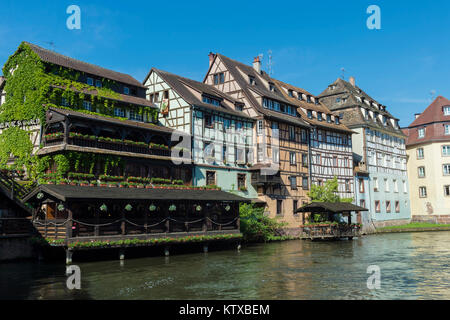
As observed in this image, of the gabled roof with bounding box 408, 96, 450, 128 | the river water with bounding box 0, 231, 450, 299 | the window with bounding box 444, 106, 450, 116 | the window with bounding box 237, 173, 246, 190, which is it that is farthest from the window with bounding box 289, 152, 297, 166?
the window with bounding box 444, 106, 450, 116

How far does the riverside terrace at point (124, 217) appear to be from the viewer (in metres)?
24.3

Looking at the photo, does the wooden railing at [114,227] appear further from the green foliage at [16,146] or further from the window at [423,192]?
the window at [423,192]

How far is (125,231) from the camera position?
26484mm

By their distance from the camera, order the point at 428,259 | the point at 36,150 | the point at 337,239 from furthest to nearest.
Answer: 1. the point at 337,239
2. the point at 36,150
3. the point at 428,259

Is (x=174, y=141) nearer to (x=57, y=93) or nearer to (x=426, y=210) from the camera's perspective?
(x=57, y=93)

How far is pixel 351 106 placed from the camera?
5734cm

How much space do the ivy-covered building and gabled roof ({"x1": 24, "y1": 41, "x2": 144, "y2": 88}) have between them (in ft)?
0.53

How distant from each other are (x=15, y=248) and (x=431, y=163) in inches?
2181

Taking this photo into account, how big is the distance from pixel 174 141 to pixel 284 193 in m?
13.3

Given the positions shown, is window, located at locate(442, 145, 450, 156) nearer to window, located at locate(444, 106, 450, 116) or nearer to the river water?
window, located at locate(444, 106, 450, 116)

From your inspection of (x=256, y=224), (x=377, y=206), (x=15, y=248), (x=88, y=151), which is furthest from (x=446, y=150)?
(x=15, y=248)

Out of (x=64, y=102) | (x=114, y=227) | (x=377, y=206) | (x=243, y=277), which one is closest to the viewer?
(x=243, y=277)

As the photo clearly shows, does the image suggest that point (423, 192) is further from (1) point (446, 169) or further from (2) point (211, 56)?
(2) point (211, 56)
